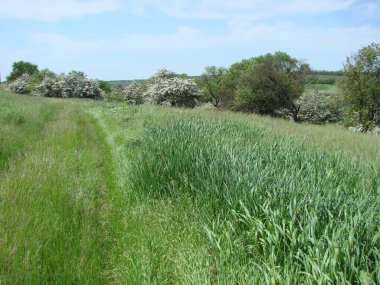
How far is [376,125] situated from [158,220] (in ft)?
93.3

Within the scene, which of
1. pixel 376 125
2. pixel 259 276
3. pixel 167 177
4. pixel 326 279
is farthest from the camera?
pixel 376 125

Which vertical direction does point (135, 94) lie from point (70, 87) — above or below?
below

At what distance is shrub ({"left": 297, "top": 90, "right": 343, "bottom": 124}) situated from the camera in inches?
1748

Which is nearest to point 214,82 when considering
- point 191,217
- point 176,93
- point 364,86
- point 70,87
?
point 70,87

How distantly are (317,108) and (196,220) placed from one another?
4372cm

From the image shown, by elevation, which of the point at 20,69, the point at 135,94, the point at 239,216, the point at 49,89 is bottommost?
the point at 239,216

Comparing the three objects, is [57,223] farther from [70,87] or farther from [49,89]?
[49,89]

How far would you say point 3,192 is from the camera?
5.24 meters

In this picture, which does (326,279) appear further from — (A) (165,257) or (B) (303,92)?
(B) (303,92)

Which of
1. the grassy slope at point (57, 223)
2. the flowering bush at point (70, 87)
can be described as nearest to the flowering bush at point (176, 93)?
the flowering bush at point (70, 87)

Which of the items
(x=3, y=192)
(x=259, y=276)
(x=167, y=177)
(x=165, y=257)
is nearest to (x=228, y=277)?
(x=259, y=276)

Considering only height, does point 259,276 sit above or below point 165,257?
above

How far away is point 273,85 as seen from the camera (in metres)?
41.0

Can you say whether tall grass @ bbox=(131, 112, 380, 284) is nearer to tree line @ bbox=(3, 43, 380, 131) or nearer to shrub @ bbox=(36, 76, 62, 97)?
tree line @ bbox=(3, 43, 380, 131)
